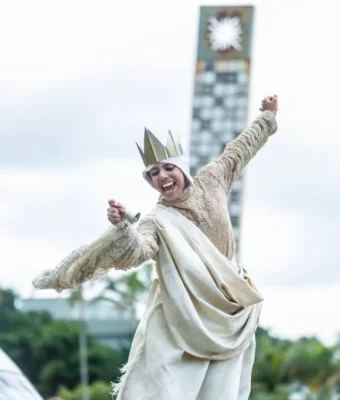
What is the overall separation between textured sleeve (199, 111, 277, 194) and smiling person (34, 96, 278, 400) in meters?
A: 0.25

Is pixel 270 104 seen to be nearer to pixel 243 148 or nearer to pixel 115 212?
pixel 243 148

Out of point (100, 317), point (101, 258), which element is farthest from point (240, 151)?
point (100, 317)

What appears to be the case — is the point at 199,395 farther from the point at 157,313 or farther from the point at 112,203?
the point at 112,203

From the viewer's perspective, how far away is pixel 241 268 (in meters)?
10.7

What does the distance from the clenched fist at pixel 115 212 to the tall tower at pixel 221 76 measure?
1654 inches

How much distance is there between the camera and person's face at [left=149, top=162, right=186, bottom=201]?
10414mm

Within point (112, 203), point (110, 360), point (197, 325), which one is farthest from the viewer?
point (110, 360)

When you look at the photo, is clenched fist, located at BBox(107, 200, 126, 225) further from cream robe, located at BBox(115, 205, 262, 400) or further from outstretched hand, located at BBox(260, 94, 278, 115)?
outstretched hand, located at BBox(260, 94, 278, 115)

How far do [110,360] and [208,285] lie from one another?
65.4 meters

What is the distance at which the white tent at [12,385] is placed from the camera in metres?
13.0

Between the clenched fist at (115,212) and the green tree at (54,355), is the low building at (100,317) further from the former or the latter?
the clenched fist at (115,212)

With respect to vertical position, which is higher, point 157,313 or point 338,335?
point 157,313

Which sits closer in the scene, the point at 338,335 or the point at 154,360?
the point at 154,360

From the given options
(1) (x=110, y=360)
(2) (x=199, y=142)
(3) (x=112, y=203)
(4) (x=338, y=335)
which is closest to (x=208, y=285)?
(3) (x=112, y=203)
